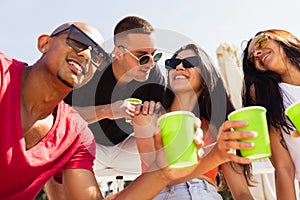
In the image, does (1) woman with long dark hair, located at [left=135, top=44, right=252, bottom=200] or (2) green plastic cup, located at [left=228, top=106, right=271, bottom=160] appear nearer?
(2) green plastic cup, located at [left=228, top=106, right=271, bottom=160]

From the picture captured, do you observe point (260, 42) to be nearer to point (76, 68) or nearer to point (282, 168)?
point (282, 168)

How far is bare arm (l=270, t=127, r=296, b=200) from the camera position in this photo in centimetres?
272

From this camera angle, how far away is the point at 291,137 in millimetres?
2842

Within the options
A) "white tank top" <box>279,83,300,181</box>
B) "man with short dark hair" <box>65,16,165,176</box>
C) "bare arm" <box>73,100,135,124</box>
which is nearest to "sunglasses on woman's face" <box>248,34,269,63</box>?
"white tank top" <box>279,83,300,181</box>

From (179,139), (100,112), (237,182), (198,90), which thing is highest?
(179,139)

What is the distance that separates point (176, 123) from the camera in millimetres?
1658

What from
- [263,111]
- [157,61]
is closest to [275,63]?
[157,61]

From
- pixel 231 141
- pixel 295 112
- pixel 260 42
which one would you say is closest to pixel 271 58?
pixel 260 42

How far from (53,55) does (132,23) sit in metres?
1.83

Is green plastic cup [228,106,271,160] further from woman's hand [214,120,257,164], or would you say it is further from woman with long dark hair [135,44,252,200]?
woman with long dark hair [135,44,252,200]

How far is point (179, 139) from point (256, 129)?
0.35 metres

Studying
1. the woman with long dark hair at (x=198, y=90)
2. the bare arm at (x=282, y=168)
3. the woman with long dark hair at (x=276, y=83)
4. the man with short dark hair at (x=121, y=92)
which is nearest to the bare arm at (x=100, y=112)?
the man with short dark hair at (x=121, y=92)

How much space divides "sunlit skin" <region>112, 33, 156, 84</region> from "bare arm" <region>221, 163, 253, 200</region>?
1163 mm

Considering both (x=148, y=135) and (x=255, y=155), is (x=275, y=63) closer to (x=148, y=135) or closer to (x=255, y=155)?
(x=148, y=135)
